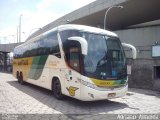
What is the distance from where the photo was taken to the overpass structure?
18844 millimetres

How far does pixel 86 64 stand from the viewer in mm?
10078

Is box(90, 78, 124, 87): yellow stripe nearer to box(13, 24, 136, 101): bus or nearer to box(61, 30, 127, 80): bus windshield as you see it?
box(13, 24, 136, 101): bus

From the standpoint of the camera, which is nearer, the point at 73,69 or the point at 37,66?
the point at 73,69

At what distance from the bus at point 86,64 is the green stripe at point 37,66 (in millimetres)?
1402

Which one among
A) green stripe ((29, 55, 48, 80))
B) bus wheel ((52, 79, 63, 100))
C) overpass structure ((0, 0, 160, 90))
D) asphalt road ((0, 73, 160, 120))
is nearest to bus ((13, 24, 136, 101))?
bus wheel ((52, 79, 63, 100))

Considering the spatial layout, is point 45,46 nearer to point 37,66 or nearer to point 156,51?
point 37,66

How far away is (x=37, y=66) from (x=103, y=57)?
251 inches

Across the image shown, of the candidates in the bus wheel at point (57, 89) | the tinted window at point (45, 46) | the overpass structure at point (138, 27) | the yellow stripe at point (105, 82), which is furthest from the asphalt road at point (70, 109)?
the overpass structure at point (138, 27)

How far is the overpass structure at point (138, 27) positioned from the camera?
61.8 feet

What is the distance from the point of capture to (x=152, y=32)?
25.6 metres

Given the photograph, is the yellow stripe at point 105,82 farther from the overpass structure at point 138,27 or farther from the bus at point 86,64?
the overpass structure at point 138,27

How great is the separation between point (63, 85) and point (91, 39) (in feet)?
8.32

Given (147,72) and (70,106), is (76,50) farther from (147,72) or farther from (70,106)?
(147,72)

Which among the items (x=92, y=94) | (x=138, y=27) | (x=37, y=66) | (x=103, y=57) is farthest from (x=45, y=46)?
(x=138, y=27)
